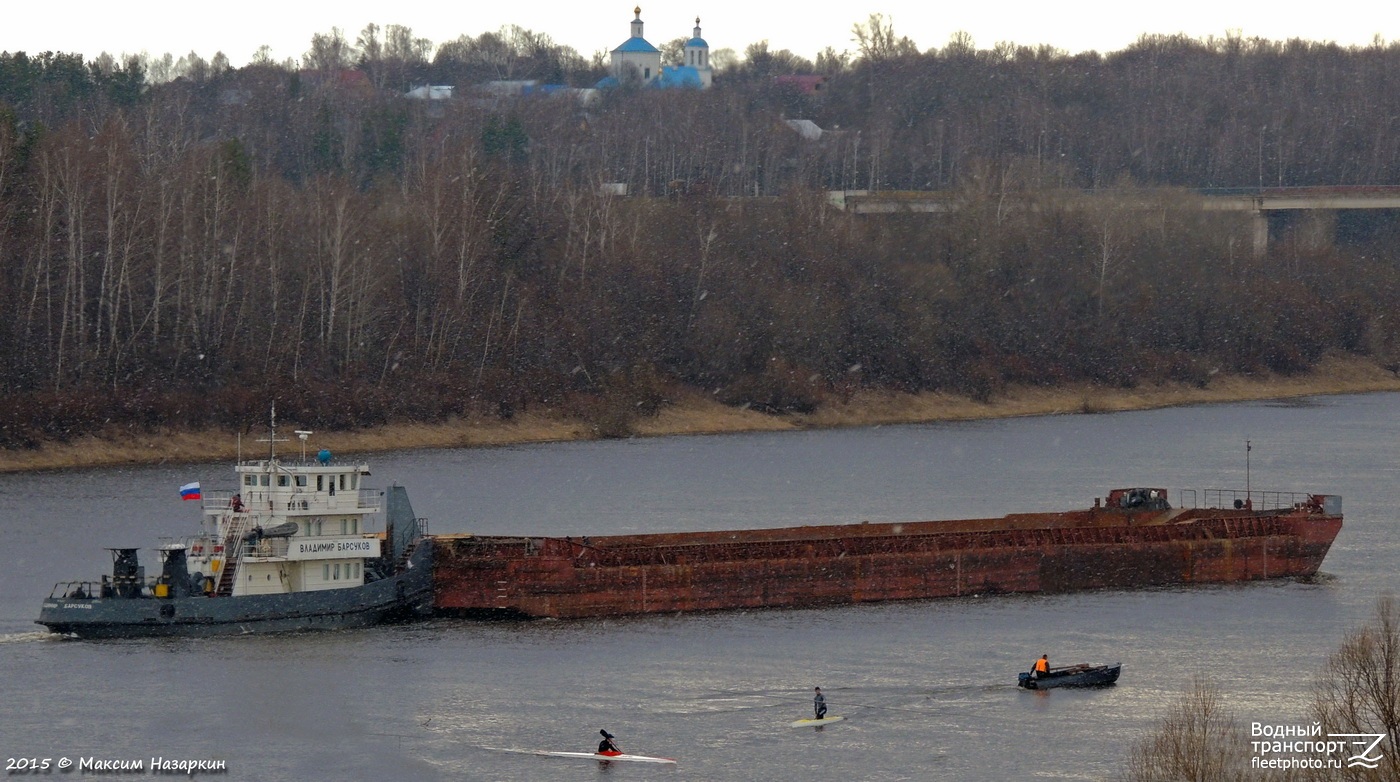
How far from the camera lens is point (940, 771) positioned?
34438 mm

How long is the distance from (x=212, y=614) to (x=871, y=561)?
16316mm

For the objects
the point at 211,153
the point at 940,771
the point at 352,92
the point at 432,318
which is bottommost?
the point at 940,771

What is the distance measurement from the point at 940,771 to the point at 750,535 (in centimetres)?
2011

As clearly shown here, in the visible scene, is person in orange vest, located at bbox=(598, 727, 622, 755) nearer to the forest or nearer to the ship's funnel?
the ship's funnel

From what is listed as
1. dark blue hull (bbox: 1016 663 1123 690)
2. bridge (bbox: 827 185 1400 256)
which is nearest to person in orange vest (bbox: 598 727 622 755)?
dark blue hull (bbox: 1016 663 1123 690)

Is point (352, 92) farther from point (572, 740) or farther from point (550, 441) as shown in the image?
point (572, 740)

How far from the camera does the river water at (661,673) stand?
3519 centimetres

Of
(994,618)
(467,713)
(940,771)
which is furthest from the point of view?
(994,618)

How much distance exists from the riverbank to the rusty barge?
31.7 m

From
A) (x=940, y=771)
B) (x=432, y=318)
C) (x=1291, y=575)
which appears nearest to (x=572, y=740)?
(x=940, y=771)

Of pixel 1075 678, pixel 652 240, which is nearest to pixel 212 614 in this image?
pixel 1075 678

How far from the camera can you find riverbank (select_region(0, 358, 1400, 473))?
76.9 metres

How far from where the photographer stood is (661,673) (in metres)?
41.0

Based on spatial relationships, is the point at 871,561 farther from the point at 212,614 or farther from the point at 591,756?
the point at 591,756
